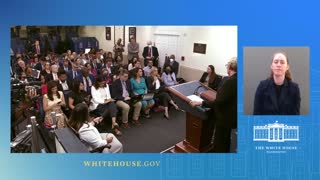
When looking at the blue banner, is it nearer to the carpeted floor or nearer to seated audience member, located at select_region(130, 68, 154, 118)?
the carpeted floor

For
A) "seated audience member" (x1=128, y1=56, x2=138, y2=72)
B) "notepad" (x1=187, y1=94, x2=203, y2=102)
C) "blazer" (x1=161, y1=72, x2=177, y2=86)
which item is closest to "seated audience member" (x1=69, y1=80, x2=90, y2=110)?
"seated audience member" (x1=128, y1=56, x2=138, y2=72)

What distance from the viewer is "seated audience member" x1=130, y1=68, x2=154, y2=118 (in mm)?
2859

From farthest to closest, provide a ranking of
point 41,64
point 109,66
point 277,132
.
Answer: point 109,66 → point 41,64 → point 277,132

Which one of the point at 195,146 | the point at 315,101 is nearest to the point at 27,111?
the point at 195,146

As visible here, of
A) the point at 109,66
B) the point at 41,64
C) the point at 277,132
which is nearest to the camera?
the point at 277,132

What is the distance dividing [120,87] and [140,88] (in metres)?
0.19

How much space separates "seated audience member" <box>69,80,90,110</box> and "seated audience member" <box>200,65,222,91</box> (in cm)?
106

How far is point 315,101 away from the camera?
8.76 feet

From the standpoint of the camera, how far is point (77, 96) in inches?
110

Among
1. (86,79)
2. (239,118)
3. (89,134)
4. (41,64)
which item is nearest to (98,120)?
(89,134)

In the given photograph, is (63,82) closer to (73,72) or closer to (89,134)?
(73,72)

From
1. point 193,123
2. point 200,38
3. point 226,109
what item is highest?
point 200,38

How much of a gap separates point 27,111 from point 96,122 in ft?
2.02

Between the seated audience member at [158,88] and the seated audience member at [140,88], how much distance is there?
64mm
